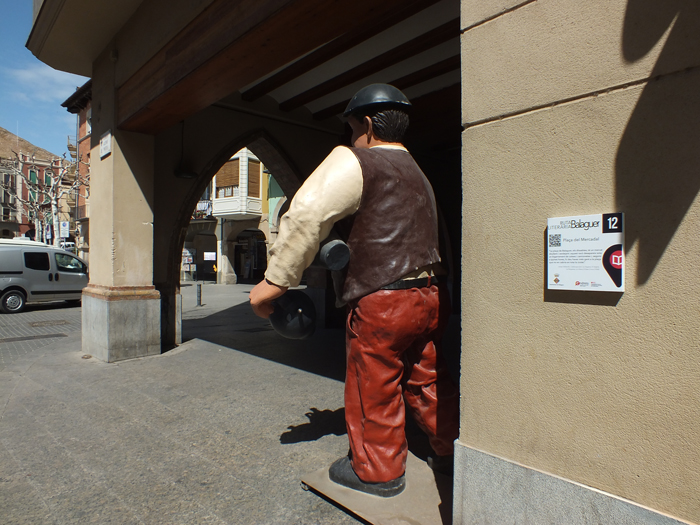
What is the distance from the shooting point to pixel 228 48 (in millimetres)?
3744

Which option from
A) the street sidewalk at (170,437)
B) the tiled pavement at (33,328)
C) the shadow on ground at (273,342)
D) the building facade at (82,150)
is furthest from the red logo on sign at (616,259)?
the building facade at (82,150)

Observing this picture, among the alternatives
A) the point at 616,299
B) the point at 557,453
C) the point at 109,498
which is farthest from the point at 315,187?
the point at 109,498

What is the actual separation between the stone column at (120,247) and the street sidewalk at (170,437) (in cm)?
33

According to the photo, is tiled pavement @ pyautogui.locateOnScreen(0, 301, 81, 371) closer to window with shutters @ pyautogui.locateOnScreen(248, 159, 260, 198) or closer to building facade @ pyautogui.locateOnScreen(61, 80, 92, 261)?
window with shutters @ pyautogui.locateOnScreen(248, 159, 260, 198)

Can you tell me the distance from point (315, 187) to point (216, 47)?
245cm

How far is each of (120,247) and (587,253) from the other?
5.58 metres

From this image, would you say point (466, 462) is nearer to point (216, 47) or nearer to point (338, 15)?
point (338, 15)

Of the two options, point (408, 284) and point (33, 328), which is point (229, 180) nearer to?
point (33, 328)

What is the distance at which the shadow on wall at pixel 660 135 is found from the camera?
1.39 meters

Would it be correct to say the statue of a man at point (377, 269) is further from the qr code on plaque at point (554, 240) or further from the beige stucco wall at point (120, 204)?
the beige stucco wall at point (120, 204)

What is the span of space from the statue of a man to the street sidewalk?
1.53 feet

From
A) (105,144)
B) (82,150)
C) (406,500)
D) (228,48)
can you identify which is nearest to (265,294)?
(406,500)

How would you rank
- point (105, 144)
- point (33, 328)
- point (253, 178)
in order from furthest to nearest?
1. point (253, 178)
2. point (33, 328)
3. point (105, 144)

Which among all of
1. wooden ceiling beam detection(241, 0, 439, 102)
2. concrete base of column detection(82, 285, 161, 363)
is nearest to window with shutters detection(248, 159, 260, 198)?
wooden ceiling beam detection(241, 0, 439, 102)
